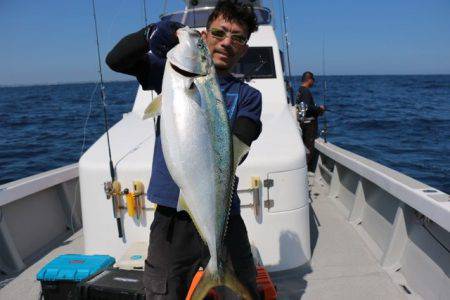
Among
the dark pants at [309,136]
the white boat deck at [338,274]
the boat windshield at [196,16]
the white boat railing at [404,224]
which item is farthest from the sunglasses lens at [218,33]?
the dark pants at [309,136]

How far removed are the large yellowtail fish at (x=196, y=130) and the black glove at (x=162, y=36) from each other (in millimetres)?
111

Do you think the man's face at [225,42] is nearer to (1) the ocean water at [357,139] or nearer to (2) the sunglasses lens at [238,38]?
(2) the sunglasses lens at [238,38]

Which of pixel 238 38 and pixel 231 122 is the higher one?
pixel 238 38

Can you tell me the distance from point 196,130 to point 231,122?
1.34 feet

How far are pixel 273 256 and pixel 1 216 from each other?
2986 mm

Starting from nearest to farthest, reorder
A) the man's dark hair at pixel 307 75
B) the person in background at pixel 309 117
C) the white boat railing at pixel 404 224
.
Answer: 1. the white boat railing at pixel 404 224
2. the person in background at pixel 309 117
3. the man's dark hair at pixel 307 75

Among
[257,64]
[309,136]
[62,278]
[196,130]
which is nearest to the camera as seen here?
[196,130]

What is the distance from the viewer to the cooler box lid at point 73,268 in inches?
120

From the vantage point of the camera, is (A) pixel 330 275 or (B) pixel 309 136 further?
(B) pixel 309 136

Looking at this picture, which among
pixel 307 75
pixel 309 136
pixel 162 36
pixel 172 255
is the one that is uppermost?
pixel 162 36

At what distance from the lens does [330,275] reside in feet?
13.5

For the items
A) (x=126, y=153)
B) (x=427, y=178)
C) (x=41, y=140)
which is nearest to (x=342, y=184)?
(x=126, y=153)

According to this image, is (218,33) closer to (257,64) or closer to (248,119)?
(248,119)

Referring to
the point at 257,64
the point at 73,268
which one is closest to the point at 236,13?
the point at 73,268
